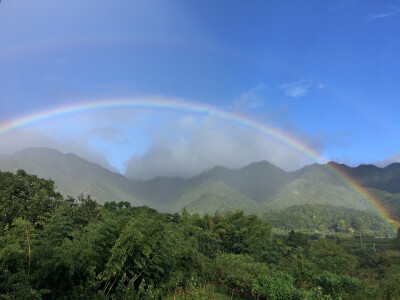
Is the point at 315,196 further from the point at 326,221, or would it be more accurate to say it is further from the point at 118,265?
the point at 118,265

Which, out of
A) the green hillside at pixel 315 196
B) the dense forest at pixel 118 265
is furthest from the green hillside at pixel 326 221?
the dense forest at pixel 118 265

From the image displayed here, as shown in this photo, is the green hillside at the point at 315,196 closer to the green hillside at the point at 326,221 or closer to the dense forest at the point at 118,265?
the green hillside at the point at 326,221

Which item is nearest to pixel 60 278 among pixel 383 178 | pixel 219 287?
pixel 219 287

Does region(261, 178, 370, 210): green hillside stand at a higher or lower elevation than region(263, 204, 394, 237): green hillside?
higher

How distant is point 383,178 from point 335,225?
337 feet

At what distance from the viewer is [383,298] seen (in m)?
16.2

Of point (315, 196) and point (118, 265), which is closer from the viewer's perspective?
point (118, 265)

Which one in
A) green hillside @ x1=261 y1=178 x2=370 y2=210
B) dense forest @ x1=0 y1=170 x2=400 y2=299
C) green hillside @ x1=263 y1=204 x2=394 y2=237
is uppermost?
green hillside @ x1=261 y1=178 x2=370 y2=210

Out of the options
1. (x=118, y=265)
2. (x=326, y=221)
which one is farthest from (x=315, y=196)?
(x=118, y=265)

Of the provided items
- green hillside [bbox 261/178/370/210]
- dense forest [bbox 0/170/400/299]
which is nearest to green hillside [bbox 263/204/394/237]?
green hillside [bbox 261/178/370/210]

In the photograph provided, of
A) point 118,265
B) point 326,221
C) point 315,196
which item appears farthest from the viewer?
point 315,196

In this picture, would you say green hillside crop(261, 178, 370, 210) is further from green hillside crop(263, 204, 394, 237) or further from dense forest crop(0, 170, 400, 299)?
dense forest crop(0, 170, 400, 299)

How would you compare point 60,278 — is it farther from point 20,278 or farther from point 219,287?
point 219,287

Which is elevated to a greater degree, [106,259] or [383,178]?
[383,178]
